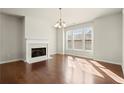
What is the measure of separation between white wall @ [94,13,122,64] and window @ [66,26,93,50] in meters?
0.84

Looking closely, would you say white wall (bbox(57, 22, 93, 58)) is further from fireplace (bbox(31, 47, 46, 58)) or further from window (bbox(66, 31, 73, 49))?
fireplace (bbox(31, 47, 46, 58))

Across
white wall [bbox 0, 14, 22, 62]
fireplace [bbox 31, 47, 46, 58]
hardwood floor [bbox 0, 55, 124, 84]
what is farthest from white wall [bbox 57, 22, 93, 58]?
white wall [bbox 0, 14, 22, 62]

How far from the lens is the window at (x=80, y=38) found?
6410 millimetres

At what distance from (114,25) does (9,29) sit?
5178 millimetres

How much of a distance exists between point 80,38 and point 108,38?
2.39 meters

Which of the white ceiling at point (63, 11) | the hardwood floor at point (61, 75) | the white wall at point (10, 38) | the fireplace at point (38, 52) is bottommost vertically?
the hardwood floor at point (61, 75)

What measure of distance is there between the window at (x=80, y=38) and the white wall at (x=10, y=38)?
3840 millimetres

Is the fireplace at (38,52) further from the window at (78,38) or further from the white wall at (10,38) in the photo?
the window at (78,38)

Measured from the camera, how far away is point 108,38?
485 cm

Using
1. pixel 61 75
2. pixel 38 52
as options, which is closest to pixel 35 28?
pixel 38 52

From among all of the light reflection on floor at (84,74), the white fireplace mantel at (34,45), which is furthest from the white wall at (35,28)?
the light reflection on floor at (84,74)

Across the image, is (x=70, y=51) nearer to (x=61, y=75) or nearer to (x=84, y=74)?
(x=84, y=74)
